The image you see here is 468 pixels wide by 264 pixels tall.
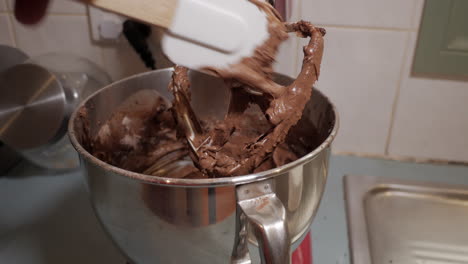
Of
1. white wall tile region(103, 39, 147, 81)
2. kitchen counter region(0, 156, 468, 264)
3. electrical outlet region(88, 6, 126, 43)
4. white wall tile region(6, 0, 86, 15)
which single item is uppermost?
white wall tile region(6, 0, 86, 15)

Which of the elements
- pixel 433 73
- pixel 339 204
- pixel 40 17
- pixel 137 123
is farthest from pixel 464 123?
pixel 40 17

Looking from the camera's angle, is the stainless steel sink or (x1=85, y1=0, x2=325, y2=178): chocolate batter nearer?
(x1=85, y1=0, x2=325, y2=178): chocolate batter

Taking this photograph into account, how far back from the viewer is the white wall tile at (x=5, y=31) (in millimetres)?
783

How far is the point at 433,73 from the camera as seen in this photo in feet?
2.32

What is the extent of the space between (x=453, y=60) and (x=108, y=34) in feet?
1.92

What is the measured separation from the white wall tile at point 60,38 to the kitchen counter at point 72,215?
224 millimetres

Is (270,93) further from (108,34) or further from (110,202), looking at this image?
(108,34)

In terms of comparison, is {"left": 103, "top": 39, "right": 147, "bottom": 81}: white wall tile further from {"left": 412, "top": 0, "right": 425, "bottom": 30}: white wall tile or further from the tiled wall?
{"left": 412, "top": 0, "right": 425, "bottom": 30}: white wall tile

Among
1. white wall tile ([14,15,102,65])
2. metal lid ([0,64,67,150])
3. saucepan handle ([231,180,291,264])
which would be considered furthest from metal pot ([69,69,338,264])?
white wall tile ([14,15,102,65])

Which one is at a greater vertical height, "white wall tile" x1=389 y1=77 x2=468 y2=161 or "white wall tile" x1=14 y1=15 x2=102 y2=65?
"white wall tile" x1=14 y1=15 x2=102 y2=65

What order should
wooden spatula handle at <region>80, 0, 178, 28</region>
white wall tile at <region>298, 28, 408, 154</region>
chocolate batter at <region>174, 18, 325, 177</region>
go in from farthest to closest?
white wall tile at <region>298, 28, 408, 154</region> → chocolate batter at <region>174, 18, 325, 177</region> → wooden spatula handle at <region>80, 0, 178, 28</region>

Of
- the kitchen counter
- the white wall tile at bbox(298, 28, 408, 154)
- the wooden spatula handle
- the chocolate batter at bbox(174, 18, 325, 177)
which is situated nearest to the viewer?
the wooden spatula handle

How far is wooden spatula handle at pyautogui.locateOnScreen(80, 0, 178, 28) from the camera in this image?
13.0 inches

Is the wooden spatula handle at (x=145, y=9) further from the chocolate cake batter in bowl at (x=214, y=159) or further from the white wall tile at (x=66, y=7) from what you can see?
the white wall tile at (x=66, y=7)
